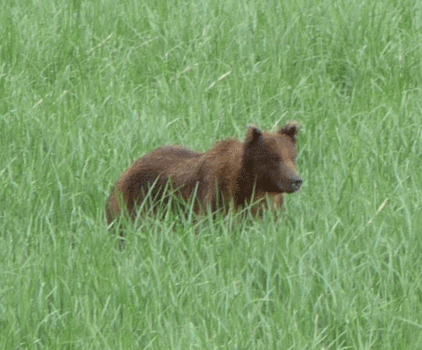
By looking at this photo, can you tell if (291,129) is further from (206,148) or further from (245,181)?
(206,148)

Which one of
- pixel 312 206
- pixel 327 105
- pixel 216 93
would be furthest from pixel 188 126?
pixel 312 206

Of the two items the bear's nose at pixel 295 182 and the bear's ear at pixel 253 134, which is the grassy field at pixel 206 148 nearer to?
the bear's nose at pixel 295 182

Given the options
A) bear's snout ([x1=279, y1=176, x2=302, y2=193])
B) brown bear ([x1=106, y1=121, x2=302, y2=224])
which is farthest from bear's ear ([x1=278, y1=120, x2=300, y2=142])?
bear's snout ([x1=279, y1=176, x2=302, y2=193])

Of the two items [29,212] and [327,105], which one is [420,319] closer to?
[29,212]

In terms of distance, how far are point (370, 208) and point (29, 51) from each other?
289cm

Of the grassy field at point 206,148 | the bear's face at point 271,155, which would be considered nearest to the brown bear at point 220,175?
the bear's face at point 271,155

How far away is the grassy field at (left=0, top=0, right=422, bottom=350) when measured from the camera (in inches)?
159

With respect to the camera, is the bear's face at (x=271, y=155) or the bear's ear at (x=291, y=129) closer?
the bear's face at (x=271, y=155)

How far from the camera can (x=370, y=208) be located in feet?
16.1

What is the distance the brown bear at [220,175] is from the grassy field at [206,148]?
0.14 metres

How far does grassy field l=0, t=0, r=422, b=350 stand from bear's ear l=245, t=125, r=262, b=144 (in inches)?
13.7

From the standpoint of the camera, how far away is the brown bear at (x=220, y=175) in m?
5.26

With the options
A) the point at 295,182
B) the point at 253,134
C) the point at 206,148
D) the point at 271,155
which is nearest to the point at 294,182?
the point at 295,182

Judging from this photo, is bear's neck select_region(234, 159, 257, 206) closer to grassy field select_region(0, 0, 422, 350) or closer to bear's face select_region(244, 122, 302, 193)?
bear's face select_region(244, 122, 302, 193)
